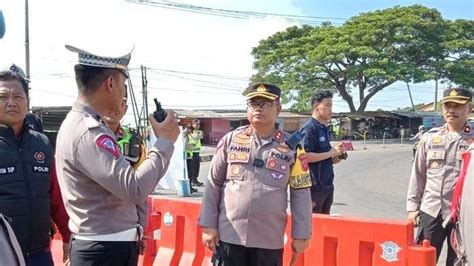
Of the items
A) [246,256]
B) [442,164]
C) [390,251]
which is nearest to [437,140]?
[442,164]

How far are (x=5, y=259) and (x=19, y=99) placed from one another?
176cm

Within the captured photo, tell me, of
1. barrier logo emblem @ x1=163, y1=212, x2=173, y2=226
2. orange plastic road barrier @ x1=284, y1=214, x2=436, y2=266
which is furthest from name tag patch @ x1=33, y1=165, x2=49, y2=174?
orange plastic road barrier @ x1=284, y1=214, x2=436, y2=266

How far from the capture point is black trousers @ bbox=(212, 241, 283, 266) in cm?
321

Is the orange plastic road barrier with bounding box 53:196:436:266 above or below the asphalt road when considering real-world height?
above

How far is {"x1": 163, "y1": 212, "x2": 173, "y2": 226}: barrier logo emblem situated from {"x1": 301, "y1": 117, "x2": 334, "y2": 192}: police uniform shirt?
137 centimetres

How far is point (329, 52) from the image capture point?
131ft

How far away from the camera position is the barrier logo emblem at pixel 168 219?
4.71m

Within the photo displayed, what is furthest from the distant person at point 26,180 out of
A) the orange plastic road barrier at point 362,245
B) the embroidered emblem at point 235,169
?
the orange plastic road barrier at point 362,245

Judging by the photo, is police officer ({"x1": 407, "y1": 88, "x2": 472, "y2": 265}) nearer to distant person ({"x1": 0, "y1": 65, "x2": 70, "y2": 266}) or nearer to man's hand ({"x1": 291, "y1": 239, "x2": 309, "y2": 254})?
man's hand ({"x1": 291, "y1": 239, "x2": 309, "y2": 254})

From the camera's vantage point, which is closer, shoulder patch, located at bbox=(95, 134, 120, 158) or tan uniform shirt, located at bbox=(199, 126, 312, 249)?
shoulder patch, located at bbox=(95, 134, 120, 158)

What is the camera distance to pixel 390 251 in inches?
146

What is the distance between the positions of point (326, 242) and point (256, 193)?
1.12 metres

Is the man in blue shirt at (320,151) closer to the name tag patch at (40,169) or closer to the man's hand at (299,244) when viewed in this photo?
the man's hand at (299,244)

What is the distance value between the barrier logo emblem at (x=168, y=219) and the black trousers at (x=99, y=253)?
7.66 ft
